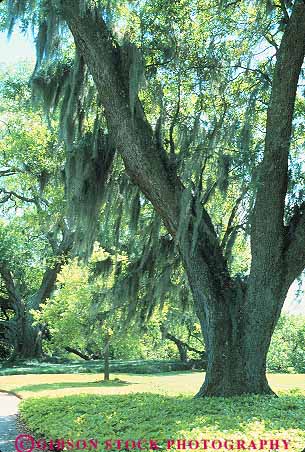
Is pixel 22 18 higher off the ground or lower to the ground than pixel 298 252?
higher

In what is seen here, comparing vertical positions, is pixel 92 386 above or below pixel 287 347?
below

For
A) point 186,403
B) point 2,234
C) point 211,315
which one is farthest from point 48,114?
point 2,234

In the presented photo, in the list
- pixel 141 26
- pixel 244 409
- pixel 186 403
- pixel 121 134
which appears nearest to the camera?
pixel 244 409

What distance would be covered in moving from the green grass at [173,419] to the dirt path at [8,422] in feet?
0.77

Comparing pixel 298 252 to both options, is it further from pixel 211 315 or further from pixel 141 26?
pixel 141 26

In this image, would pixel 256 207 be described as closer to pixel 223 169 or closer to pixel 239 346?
pixel 223 169

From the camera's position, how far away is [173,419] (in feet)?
19.6

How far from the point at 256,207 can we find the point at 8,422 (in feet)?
15.5

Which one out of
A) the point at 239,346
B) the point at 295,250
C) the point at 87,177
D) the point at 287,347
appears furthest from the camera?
the point at 287,347

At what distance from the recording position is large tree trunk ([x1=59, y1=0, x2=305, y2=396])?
23.8 ft

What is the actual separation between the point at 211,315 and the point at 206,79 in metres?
3.59

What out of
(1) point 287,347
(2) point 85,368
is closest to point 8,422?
(2) point 85,368

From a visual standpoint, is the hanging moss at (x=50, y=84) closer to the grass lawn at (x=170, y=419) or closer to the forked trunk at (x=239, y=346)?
the forked trunk at (x=239, y=346)

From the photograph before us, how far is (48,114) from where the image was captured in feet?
26.0
